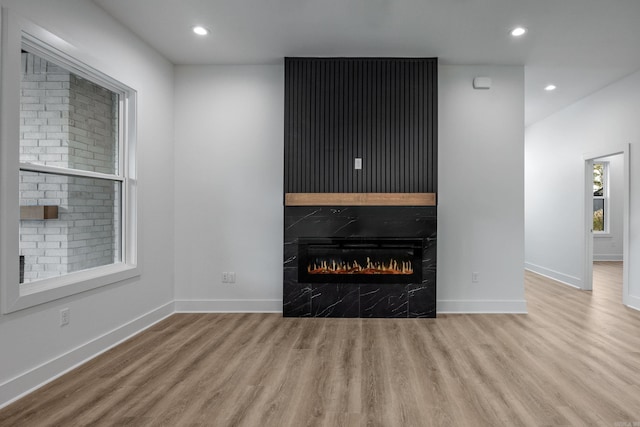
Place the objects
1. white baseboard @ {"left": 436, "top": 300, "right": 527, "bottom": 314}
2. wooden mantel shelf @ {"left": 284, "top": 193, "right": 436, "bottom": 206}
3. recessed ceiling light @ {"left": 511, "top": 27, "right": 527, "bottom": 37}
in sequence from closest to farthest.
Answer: recessed ceiling light @ {"left": 511, "top": 27, "right": 527, "bottom": 37} → wooden mantel shelf @ {"left": 284, "top": 193, "right": 436, "bottom": 206} → white baseboard @ {"left": 436, "top": 300, "right": 527, "bottom": 314}

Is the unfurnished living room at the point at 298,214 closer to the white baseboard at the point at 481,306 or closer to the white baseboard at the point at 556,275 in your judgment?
the white baseboard at the point at 481,306

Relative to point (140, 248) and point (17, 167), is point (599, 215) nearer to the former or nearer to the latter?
point (140, 248)

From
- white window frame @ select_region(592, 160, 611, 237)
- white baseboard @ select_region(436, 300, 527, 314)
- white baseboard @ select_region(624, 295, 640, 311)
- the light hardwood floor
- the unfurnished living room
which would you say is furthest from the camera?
white window frame @ select_region(592, 160, 611, 237)

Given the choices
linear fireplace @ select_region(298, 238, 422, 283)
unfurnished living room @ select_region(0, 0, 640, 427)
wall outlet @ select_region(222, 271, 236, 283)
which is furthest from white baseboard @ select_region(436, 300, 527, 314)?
wall outlet @ select_region(222, 271, 236, 283)

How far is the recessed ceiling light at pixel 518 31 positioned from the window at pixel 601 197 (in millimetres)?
6930

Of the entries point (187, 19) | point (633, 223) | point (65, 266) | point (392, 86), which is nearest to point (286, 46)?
point (187, 19)

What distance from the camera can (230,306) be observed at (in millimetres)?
4230

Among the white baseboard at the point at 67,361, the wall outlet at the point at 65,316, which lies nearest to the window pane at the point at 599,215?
the white baseboard at the point at 67,361

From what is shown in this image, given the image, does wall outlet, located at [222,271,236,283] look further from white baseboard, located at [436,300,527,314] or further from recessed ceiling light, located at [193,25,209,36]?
recessed ceiling light, located at [193,25,209,36]

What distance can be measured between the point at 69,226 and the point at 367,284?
2833 millimetres

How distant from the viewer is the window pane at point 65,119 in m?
2.44

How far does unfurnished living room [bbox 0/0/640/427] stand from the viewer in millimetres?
2287

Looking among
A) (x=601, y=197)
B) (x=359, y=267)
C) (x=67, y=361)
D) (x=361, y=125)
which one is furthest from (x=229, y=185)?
(x=601, y=197)

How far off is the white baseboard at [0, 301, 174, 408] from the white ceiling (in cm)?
280
